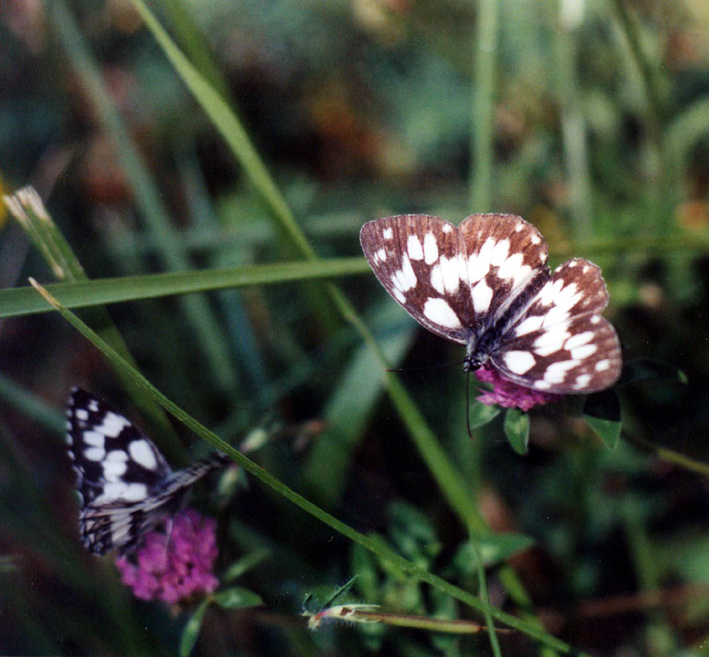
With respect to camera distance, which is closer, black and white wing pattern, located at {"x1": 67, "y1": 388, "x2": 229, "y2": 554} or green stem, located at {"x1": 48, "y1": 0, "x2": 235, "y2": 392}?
black and white wing pattern, located at {"x1": 67, "y1": 388, "x2": 229, "y2": 554}

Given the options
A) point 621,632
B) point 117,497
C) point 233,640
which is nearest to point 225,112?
point 117,497

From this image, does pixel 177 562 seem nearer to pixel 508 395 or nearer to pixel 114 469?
pixel 114 469

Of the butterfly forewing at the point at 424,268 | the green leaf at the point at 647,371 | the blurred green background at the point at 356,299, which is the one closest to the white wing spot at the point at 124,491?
the blurred green background at the point at 356,299

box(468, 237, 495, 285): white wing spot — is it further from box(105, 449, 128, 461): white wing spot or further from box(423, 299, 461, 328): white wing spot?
box(105, 449, 128, 461): white wing spot

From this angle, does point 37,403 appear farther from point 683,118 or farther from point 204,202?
point 683,118

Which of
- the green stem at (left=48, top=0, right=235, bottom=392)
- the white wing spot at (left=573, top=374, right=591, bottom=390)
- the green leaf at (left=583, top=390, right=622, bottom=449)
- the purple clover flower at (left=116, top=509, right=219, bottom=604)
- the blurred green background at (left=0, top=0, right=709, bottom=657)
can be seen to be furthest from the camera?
the green stem at (left=48, top=0, right=235, bottom=392)

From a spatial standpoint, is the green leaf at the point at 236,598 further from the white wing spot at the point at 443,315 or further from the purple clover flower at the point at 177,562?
the white wing spot at the point at 443,315

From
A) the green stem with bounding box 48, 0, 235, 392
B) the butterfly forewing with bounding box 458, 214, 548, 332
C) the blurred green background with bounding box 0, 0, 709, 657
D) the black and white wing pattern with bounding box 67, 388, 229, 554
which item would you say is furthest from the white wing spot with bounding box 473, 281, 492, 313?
the green stem with bounding box 48, 0, 235, 392

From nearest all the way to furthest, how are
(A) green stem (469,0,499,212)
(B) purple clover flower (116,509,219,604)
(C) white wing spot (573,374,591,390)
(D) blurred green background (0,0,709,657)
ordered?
(C) white wing spot (573,374,591,390)
(B) purple clover flower (116,509,219,604)
(D) blurred green background (0,0,709,657)
(A) green stem (469,0,499,212)

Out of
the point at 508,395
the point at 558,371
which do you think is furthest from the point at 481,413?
the point at 558,371
